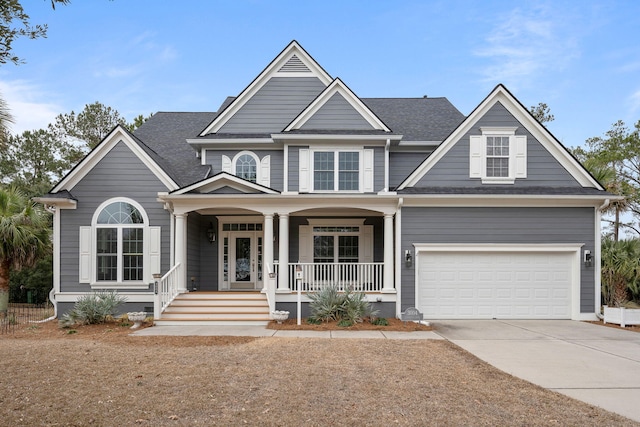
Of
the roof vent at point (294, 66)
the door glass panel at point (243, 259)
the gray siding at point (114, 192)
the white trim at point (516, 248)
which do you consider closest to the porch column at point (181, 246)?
the gray siding at point (114, 192)

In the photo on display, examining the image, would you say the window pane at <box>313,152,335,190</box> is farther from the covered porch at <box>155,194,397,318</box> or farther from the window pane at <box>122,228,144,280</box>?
the window pane at <box>122,228,144,280</box>

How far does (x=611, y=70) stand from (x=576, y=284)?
15471 millimetres

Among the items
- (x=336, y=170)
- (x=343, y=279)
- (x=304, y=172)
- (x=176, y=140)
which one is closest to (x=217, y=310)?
(x=343, y=279)

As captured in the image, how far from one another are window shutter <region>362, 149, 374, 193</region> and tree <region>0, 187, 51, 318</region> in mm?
11413

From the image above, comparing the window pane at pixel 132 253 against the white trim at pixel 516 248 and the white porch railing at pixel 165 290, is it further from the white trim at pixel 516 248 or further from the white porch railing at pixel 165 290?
the white trim at pixel 516 248

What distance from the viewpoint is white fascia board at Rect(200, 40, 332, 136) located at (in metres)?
15.4

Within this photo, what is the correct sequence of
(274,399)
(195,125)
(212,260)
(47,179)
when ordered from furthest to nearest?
(47,179) → (195,125) → (212,260) → (274,399)

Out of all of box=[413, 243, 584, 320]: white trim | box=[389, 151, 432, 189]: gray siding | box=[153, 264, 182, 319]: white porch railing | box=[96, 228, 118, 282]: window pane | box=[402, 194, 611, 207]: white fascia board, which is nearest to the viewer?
box=[153, 264, 182, 319]: white porch railing

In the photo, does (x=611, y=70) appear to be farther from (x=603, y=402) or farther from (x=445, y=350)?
(x=603, y=402)

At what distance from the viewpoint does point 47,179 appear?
2902cm

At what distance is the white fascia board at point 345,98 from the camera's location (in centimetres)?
1423

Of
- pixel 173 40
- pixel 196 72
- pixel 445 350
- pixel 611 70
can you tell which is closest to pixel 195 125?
pixel 173 40

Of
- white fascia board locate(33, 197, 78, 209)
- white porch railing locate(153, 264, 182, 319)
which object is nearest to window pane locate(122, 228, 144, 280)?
white porch railing locate(153, 264, 182, 319)

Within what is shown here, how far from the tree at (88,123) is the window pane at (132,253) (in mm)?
19125
